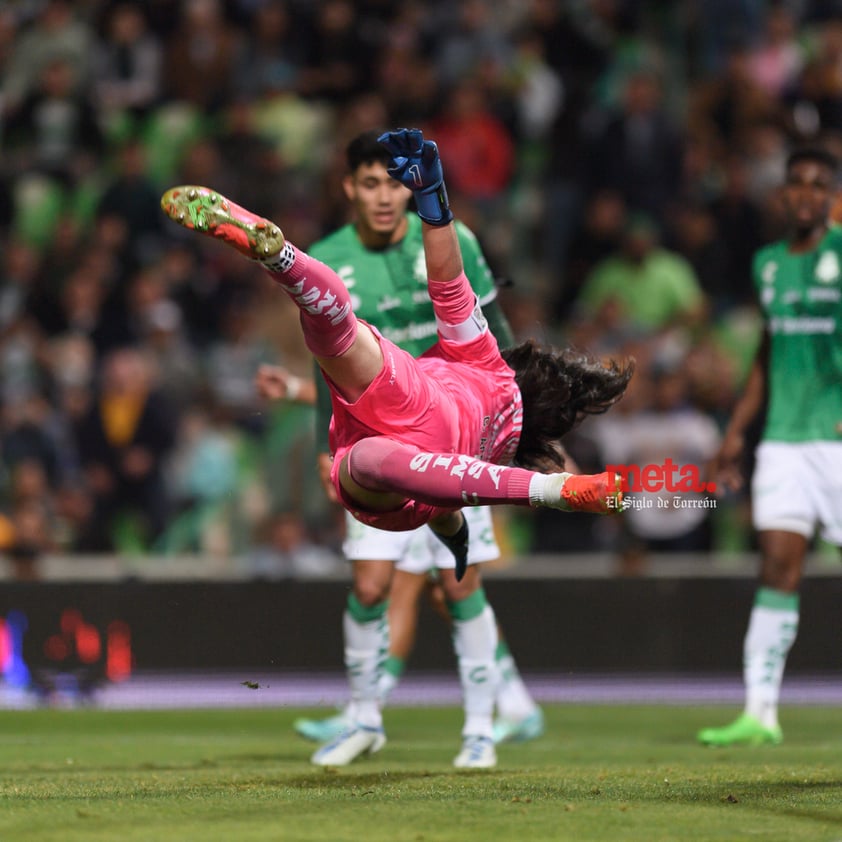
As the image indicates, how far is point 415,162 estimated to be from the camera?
617cm

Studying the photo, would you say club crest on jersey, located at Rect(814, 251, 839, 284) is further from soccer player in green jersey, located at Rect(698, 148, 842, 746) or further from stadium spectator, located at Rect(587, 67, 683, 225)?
stadium spectator, located at Rect(587, 67, 683, 225)

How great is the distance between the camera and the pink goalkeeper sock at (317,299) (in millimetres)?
6051

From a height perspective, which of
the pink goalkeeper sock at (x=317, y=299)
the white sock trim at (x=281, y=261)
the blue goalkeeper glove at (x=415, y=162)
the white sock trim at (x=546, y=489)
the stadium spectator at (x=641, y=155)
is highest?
the stadium spectator at (x=641, y=155)

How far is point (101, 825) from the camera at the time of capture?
5465 millimetres

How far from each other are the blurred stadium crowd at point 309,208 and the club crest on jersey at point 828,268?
3.53 meters

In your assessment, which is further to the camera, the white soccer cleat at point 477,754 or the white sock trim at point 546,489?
the white soccer cleat at point 477,754

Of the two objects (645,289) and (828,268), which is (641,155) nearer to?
(645,289)

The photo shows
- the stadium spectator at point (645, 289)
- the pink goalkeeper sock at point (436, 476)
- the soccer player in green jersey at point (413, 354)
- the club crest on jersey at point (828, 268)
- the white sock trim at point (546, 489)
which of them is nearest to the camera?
the white sock trim at point (546, 489)

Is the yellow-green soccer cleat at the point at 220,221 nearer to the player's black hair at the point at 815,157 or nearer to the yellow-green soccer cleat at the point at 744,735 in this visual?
the player's black hair at the point at 815,157

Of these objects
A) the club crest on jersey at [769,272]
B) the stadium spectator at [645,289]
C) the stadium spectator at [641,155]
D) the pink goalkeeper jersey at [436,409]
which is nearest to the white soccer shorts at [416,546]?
the pink goalkeeper jersey at [436,409]

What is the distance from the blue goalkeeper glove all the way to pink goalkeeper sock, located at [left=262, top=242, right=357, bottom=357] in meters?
0.46

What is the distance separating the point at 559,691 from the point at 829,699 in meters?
1.85

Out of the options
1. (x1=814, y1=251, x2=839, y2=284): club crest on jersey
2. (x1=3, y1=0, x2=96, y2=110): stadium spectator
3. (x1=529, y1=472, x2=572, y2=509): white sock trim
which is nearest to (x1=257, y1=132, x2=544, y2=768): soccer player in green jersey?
(x1=814, y1=251, x2=839, y2=284): club crest on jersey

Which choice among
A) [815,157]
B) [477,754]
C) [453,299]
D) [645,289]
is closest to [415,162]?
[453,299]
